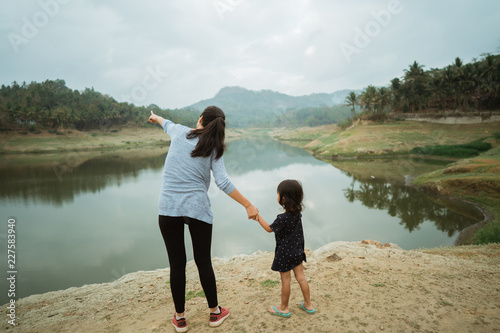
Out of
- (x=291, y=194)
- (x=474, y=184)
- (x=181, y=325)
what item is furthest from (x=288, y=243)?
(x=474, y=184)

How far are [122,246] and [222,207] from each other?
18.8 feet

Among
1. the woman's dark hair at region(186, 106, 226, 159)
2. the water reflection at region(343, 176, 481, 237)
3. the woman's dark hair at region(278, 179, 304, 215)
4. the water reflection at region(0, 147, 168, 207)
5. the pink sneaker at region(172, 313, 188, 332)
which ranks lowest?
the water reflection at region(343, 176, 481, 237)

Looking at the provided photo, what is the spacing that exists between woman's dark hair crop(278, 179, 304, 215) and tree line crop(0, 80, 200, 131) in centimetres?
6629

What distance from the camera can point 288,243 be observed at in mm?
2857

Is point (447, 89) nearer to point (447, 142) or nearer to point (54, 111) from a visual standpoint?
point (447, 142)

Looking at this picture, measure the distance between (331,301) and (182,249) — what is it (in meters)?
2.06

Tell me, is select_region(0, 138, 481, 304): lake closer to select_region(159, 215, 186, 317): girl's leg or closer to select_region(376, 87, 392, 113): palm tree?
select_region(159, 215, 186, 317): girl's leg

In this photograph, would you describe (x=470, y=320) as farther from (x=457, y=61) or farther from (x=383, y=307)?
(x=457, y=61)

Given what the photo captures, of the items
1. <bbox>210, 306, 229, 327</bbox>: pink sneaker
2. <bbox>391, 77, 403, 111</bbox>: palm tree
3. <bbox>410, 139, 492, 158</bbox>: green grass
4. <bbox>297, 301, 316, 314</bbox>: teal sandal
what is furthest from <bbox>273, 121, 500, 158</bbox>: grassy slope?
<bbox>210, 306, 229, 327</bbox>: pink sneaker

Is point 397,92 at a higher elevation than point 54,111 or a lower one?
higher

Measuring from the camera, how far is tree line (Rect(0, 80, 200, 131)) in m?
52.6

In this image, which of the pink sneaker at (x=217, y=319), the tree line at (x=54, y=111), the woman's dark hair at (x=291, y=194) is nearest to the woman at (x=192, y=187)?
the woman's dark hair at (x=291, y=194)

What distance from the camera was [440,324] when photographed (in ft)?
8.75

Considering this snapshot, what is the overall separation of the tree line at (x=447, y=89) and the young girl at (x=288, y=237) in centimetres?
5174
